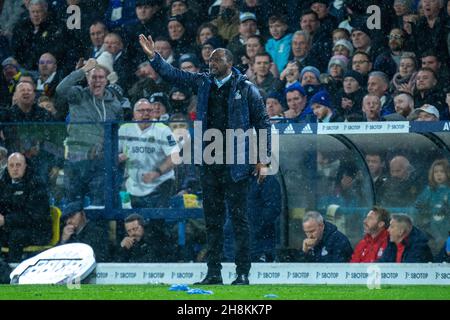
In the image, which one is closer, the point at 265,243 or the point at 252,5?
→ the point at 265,243

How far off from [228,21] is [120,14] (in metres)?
1.75

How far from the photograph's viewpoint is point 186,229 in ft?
41.4

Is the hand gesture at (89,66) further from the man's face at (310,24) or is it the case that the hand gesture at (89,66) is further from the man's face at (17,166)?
the man's face at (310,24)

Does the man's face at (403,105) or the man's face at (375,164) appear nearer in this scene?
the man's face at (375,164)

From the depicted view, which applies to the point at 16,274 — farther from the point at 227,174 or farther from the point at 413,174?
the point at 413,174

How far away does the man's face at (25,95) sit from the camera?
1459 centimetres

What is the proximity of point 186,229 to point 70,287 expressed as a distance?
6.06 ft

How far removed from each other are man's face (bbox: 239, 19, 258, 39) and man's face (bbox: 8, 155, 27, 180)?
404 centimetres

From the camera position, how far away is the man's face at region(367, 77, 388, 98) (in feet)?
44.7

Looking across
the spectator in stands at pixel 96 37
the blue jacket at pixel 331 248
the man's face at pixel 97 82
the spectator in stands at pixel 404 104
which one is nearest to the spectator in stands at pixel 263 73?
the man's face at pixel 97 82

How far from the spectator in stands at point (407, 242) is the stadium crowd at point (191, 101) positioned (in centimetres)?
1

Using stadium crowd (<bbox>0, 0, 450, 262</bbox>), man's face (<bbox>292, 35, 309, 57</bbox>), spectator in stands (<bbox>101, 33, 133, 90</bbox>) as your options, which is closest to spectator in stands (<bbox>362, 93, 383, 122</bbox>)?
stadium crowd (<bbox>0, 0, 450, 262</bbox>)

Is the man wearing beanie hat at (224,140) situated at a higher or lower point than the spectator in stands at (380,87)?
lower
